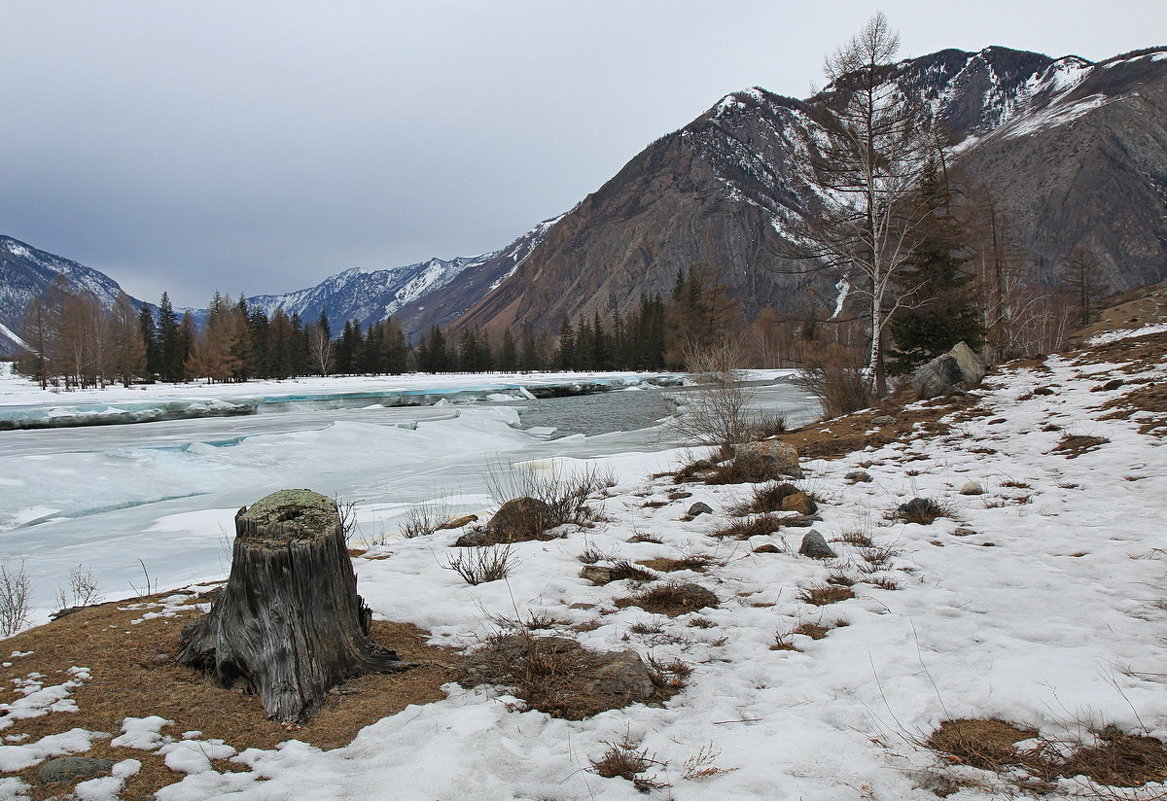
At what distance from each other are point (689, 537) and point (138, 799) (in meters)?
4.48

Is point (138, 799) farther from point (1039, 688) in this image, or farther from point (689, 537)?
point (689, 537)

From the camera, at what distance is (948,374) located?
13625 millimetres

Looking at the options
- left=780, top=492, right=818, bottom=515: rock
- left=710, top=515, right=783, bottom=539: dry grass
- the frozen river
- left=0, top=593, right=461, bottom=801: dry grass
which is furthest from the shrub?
left=0, top=593, right=461, bottom=801: dry grass

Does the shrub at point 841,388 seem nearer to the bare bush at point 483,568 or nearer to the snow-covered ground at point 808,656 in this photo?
the snow-covered ground at point 808,656

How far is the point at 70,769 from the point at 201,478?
11680 mm

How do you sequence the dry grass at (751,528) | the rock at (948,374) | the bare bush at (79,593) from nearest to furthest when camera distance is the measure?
the bare bush at (79,593) → the dry grass at (751,528) → the rock at (948,374)

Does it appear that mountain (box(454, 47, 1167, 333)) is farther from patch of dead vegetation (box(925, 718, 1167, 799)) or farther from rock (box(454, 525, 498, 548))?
patch of dead vegetation (box(925, 718, 1167, 799))

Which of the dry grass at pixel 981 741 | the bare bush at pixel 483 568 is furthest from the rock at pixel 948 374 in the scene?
the dry grass at pixel 981 741

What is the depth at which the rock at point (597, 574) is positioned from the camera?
4398 mm

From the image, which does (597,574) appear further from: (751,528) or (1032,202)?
(1032,202)

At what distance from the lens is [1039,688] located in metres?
2.51

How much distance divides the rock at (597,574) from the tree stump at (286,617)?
177 centimetres

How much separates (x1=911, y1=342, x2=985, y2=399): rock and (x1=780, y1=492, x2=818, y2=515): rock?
30.3 feet

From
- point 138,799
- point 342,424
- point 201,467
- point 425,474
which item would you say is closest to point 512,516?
point 138,799
